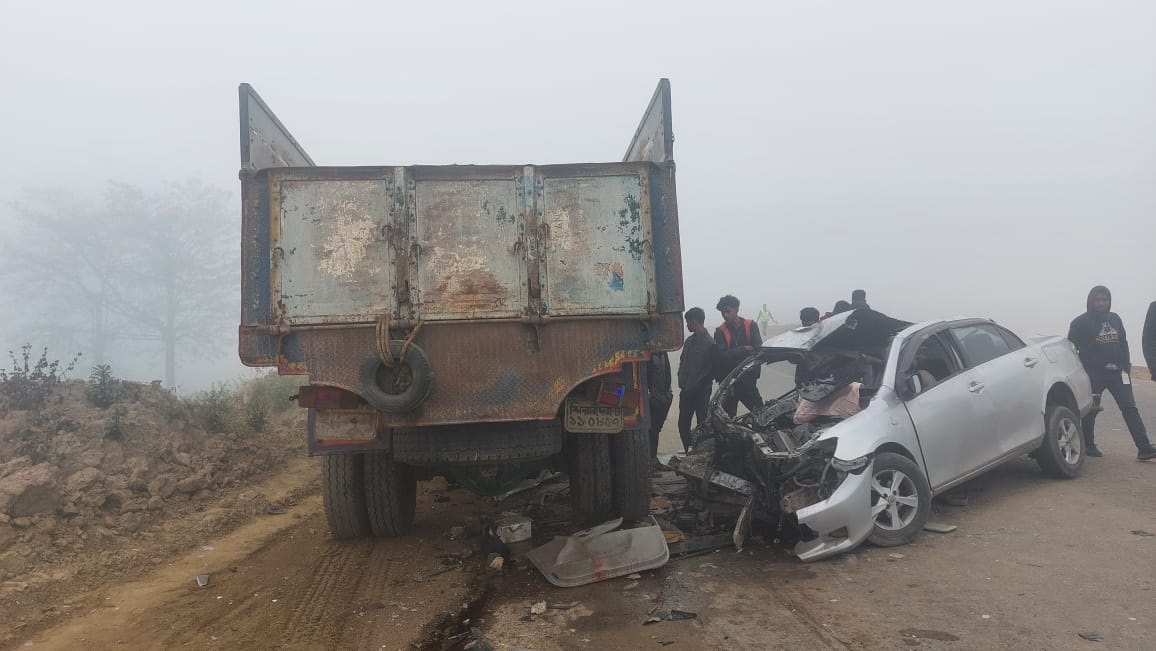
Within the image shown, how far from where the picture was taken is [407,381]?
4035 millimetres

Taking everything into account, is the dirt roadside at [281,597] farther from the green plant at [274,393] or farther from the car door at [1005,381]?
the green plant at [274,393]

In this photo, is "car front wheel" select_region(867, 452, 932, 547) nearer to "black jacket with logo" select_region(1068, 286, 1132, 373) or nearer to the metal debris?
the metal debris

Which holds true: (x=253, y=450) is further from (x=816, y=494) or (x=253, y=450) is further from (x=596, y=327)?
(x=816, y=494)

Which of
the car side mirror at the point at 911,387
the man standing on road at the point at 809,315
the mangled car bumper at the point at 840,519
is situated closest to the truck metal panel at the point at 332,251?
the mangled car bumper at the point at 840,519

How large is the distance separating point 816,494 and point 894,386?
3.59 feet

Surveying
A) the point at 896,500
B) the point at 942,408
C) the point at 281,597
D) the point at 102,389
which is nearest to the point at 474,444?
the point at 281,597

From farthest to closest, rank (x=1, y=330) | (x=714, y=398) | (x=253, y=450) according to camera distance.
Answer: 1. (x=1, y=330)
2. (x=253, y=450)
3. (x=714, y=398)

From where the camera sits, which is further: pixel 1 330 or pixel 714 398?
pixel 1 330

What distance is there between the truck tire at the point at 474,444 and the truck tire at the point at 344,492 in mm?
713

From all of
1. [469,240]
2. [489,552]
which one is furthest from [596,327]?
[489,552]

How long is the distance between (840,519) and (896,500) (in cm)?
55

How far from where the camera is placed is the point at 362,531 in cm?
504

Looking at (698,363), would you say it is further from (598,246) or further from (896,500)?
(598,246)

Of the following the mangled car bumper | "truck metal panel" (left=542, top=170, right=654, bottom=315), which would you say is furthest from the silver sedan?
"truck metal panel" (left=542, top=170, right=654, bottom=315)
